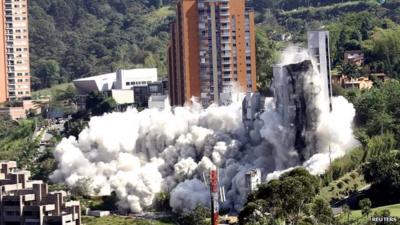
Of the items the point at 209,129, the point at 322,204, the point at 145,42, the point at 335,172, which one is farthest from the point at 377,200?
the point at 145,42

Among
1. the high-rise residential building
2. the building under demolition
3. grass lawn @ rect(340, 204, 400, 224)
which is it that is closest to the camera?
the building under demolition

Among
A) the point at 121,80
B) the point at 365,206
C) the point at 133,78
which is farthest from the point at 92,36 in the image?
the point at 365,206

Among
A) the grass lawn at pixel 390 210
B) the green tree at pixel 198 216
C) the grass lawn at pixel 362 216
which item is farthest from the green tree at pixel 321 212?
the green tree at pixel 198 216

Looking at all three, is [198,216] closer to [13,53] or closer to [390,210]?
[390,210]

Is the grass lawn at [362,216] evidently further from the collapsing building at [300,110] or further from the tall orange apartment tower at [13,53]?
the tall orange apartment tower at [13,53]

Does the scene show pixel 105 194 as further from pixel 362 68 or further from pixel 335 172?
pixel 362 68

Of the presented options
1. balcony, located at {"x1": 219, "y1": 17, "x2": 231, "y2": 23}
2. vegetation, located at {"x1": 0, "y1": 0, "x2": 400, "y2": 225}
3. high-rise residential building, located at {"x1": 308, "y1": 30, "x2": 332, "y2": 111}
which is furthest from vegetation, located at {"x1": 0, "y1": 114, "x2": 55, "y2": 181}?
high-rise residential building, located at {"x1": 308, "y1": 30, "x2": 332, "y2": 111}

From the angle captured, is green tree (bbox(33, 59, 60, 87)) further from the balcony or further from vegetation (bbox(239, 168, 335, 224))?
vegetation (bbox(239, 168, 335, 224))
